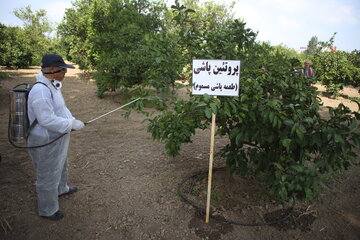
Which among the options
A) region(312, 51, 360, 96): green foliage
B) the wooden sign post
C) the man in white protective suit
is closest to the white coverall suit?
the man in white protective suit

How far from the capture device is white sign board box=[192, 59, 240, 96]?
2332mm

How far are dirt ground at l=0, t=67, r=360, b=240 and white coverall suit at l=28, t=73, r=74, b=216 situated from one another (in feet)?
0.98

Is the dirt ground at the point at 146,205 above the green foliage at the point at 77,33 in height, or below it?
below

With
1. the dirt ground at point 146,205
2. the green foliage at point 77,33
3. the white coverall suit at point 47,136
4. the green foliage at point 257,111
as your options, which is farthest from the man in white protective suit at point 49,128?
the green foliage at point 77,33

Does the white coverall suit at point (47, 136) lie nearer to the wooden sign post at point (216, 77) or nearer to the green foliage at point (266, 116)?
the green foliage at point (266, 116)

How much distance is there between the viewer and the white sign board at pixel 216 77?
2.33 m

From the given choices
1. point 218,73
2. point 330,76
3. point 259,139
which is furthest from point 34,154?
point 330,76

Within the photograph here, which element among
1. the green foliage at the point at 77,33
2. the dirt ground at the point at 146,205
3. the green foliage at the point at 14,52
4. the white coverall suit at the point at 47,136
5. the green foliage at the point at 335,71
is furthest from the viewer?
the green foliage at the point at 14,52

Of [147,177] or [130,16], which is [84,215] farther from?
[130,16]

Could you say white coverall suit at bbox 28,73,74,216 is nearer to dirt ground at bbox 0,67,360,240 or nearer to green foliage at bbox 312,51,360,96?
dirt ground at bbox 0,67,360,240

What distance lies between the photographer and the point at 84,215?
282cm

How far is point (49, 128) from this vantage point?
7.79 feet

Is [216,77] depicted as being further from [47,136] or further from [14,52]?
[14,52]

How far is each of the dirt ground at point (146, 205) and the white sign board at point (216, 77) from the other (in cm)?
142
